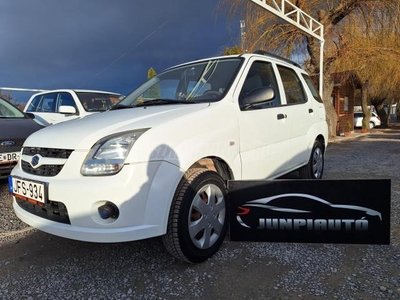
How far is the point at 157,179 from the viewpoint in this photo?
7.19ft

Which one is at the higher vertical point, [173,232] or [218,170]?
[218,170]

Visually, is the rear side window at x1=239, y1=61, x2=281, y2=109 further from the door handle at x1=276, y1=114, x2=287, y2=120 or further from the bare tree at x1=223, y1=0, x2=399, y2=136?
the bare tree at x1=223, y1=0, x2=399, y2=136

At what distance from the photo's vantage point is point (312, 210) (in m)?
2.68

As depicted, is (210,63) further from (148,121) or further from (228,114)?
(148,121)

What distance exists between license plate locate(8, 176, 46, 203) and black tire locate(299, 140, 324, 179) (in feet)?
10.9

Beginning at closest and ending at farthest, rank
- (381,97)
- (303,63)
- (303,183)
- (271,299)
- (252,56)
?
1. (271,299)
2. (303,183)
3. (252,56)
4. (303,63)
5. (381,97)

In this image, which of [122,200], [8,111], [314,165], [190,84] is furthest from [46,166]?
[314,165]

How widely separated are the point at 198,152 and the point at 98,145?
2.45 feet

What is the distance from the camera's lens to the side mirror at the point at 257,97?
2977 mm

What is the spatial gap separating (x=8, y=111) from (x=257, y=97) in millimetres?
4287

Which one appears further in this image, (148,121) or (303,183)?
(303,183)

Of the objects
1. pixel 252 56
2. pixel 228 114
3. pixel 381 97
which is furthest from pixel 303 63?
pixel 381 97

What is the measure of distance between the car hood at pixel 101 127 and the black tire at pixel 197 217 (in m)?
0.50

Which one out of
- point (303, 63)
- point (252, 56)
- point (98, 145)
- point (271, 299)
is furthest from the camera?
point (303, 63)
